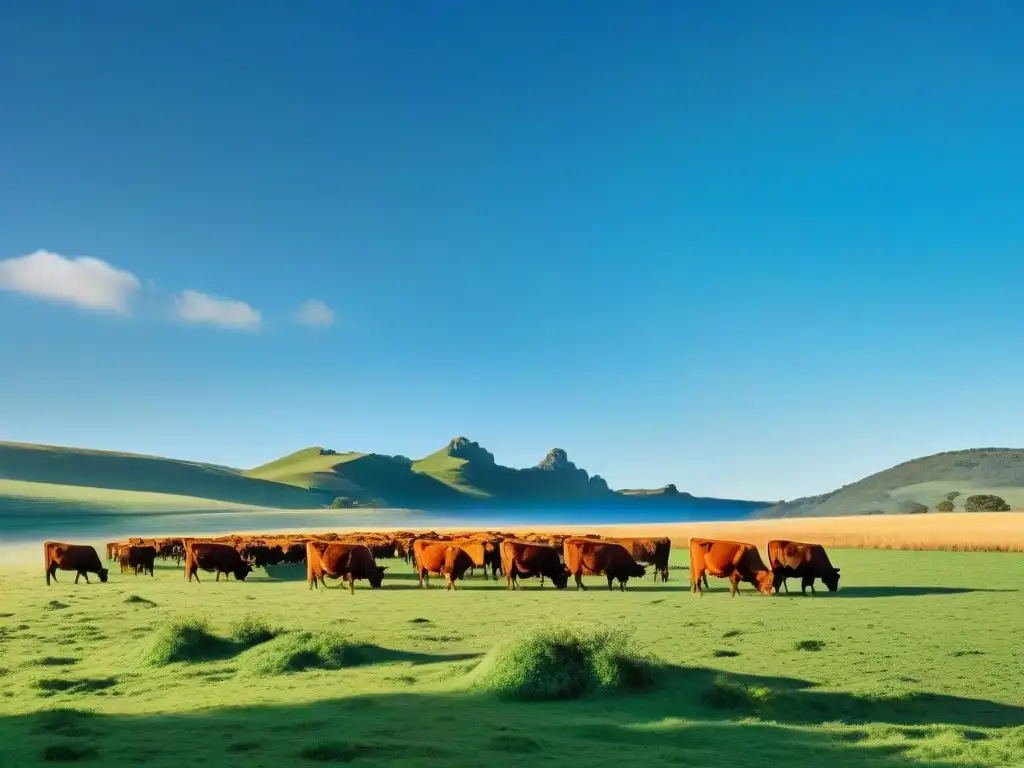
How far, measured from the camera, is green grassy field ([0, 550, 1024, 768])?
30.0ft

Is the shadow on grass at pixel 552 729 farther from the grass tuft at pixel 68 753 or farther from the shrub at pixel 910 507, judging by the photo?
the shrub at pixel 910 507

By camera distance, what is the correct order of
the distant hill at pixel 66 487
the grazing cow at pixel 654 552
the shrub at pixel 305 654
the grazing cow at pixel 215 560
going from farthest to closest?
the distant hill at pixel 66 487, the grazing cow at pixel 215 560, the grazing cow at pixel 654 552, the shrub at pixel 305 654

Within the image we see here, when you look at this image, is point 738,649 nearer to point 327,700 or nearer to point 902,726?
point 902,726

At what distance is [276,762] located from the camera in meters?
8.47

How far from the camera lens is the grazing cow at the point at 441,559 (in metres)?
28.9

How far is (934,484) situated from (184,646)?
150 metres

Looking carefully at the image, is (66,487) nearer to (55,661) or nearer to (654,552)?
(654,552)

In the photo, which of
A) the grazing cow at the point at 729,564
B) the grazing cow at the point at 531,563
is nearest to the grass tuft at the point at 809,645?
the grazing cow at the point at 729,564

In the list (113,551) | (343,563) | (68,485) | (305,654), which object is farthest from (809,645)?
(68,485)

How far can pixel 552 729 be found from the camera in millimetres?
10023

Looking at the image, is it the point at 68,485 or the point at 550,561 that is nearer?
the point at 550,561

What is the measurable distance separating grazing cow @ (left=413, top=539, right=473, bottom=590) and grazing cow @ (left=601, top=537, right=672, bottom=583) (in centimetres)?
577

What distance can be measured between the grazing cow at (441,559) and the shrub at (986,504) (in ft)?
294

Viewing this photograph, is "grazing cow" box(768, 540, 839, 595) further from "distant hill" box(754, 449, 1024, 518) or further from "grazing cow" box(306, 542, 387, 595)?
"distant hill" box(754, 449, 1024, 518)
